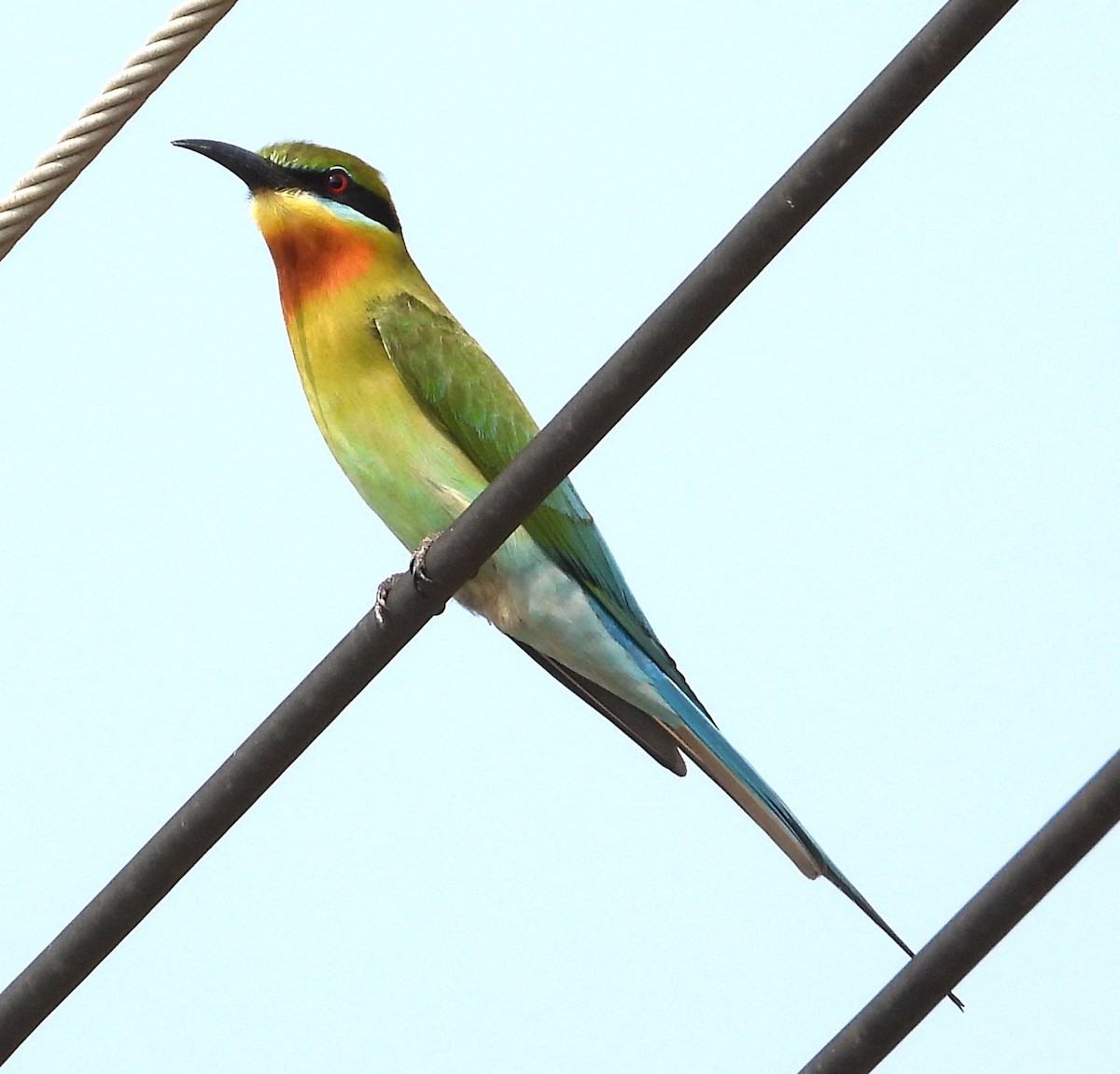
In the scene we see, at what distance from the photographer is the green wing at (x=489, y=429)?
320 cm

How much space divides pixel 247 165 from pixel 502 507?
6.02 feet

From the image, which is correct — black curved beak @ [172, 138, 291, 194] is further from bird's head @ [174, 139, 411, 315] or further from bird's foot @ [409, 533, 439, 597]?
bird's foot @ [409, 533, 439, 597]

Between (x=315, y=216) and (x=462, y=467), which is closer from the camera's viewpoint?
(x=462, y=467)

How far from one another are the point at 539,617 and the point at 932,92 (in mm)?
1654

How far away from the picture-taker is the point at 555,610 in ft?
10.4

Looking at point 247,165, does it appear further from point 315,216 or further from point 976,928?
point 976,928

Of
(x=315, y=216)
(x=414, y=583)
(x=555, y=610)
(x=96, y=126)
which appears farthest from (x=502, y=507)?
(x=315, y=216)

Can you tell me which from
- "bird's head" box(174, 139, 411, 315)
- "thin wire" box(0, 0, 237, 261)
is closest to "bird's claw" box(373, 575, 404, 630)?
"thin wire" box(0, 0, 237, 261)

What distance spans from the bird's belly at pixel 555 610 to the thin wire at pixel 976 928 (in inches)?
53.6

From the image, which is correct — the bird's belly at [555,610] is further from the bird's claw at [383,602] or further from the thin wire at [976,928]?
the thin wire at [976,928]

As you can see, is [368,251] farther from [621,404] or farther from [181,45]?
[621,404]

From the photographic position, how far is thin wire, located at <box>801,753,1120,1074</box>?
1.60 metres

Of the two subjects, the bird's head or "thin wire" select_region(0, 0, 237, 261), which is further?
the bird's head

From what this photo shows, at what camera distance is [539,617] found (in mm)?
3189
